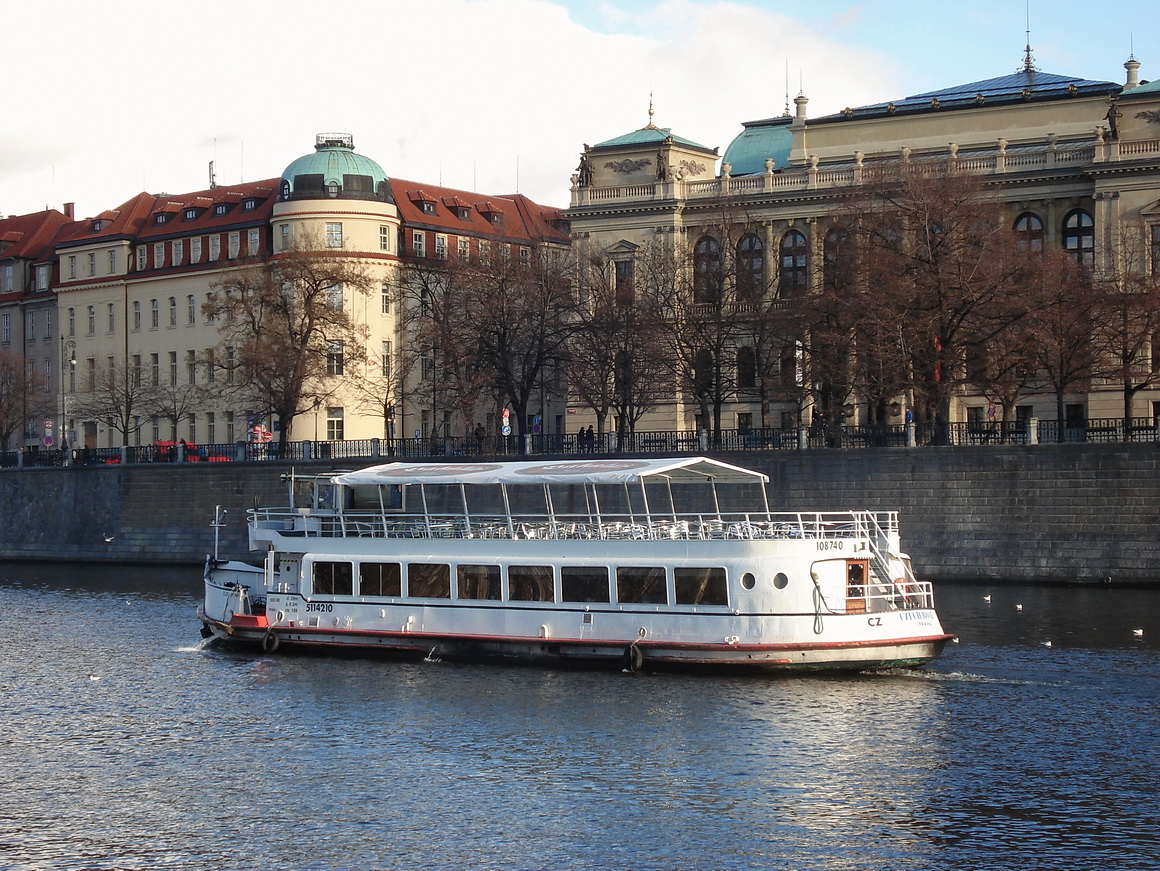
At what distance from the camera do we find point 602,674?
41.3 m

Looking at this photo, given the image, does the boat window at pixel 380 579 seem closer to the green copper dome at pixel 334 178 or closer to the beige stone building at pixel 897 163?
the beige stone building at pixel 897 163

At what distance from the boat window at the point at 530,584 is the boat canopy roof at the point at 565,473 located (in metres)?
2.30

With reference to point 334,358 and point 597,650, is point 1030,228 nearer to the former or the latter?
point 334,358

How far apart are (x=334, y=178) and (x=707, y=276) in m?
30.2

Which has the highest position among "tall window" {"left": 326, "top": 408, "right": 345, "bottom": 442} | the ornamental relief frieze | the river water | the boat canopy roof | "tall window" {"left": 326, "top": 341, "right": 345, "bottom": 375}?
the ornamental relief frieze

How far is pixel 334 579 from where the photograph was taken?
46031 millimetres

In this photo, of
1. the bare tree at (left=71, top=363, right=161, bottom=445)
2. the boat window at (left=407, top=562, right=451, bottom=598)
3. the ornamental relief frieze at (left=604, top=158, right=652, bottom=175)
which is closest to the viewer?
the boat window at (left=407, top=562, right=451, bottom=598)

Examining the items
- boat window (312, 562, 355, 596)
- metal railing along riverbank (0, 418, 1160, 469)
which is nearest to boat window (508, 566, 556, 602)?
boat window (312, 562, 355, 596)

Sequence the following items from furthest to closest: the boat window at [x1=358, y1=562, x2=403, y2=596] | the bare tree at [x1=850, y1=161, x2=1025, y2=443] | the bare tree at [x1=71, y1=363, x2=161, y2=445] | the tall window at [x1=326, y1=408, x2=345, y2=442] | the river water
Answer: the bare tree at [x1=71, y1=363, x2=161, y2=445]
the tall window at [x1=326, y1=408, x2=345, y2=442]
the bare tree at [x1=850, y1=161, x2=1025, y2=443]
the boat window at [x1=358, y1=562, x2=403, y2=596]
the river water

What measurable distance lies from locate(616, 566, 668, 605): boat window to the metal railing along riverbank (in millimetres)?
25216

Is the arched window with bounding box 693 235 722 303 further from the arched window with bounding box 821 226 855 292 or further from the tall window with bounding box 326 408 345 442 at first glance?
the tall window with bounding box 326 408 345 442

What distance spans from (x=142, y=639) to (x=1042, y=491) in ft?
106

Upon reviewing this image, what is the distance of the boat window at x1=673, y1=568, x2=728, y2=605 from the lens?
40.5m

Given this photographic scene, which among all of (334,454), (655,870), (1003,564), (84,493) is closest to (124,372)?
(84,493)
